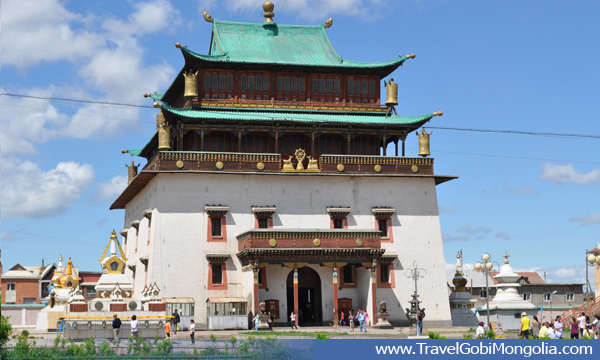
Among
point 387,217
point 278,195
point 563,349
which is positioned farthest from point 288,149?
point 563,349

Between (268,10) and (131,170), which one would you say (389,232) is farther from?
(131,170)

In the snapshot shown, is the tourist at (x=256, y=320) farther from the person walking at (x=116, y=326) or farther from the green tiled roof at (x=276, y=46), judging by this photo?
the green tiled roof at (x=276, y=46)

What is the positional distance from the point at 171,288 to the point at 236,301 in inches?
172

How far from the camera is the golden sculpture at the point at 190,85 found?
5466 cm

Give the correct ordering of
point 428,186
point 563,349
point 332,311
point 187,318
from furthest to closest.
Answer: point 428,186, point 332,311, point 187,318, point 563,349

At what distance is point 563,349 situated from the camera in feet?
93.4

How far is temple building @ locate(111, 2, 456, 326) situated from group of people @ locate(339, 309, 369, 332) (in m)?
0.79

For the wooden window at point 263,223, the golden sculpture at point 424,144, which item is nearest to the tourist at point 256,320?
the wooden window at point 263,223

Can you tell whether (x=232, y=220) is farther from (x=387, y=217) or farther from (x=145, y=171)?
(x=387, y=217)

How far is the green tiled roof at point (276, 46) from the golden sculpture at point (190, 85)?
65.5 inches

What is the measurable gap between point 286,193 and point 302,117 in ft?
17.8

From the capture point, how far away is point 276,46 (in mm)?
59875

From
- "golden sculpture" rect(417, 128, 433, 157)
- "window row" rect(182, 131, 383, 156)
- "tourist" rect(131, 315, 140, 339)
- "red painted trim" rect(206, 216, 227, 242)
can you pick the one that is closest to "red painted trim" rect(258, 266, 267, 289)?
"red painted trim" rect(206, 216, 227, 242)

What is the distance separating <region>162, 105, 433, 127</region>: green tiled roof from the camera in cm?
5344
